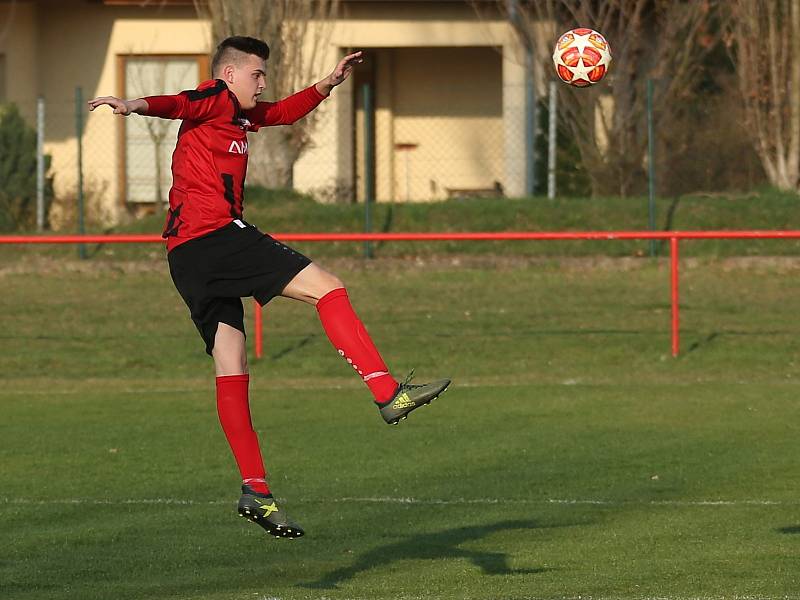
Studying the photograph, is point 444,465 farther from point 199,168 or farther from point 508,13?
point 508,13

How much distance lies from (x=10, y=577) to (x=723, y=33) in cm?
1687

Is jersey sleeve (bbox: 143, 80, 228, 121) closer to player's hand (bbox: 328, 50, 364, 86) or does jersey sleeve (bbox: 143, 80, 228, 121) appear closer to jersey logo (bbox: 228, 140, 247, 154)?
jersey logo (bbox: 228, 140, 247, 154)

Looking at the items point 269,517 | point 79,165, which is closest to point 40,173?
point 79,165

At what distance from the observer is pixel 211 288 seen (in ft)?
24.5

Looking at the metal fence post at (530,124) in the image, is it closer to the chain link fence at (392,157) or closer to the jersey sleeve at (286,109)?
the chain link fence at (392,157)

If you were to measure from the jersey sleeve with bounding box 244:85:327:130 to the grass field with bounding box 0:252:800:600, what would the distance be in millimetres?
2188

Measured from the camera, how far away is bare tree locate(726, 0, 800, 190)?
22188mm

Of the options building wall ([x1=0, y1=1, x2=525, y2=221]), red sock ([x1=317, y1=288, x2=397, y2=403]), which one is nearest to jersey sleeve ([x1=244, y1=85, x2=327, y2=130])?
red sock ([x1=317, y1=288, x2=397, y2=403])

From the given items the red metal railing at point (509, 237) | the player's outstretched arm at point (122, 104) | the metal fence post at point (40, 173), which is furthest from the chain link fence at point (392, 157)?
the player's outstretched arm at point (122, 104)

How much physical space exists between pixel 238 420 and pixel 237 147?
1.24 meters

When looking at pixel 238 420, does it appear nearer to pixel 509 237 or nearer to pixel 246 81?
pixel 246 81

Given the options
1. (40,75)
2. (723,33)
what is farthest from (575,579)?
(40,75)

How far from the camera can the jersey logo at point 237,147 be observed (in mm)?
7488

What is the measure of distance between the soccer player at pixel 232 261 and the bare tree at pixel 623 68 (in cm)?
1530
